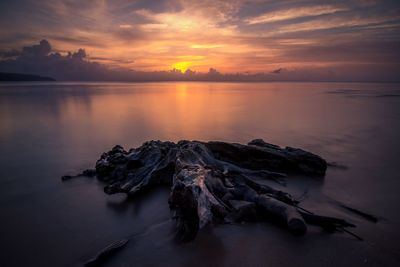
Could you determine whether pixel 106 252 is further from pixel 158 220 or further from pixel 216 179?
pixel 216 179

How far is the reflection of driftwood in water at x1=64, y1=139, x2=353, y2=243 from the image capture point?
4312mm

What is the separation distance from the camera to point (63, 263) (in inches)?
147

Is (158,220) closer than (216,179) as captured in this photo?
Yes

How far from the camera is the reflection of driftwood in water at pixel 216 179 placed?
14.1ft

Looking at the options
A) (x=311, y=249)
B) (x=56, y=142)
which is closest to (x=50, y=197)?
(x=311, y=249)

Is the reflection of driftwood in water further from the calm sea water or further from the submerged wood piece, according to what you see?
the submerged wood piece

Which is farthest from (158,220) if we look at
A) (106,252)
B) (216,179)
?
(216,179)

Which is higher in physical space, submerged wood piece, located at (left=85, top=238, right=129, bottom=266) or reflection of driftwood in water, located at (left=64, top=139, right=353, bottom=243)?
reflection of driftwood in water, located at (left=64, top=139, right=353, bottom=243)

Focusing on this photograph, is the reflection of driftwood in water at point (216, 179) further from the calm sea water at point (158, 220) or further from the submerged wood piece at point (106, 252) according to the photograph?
the submerged wood piece at point (106, 252)

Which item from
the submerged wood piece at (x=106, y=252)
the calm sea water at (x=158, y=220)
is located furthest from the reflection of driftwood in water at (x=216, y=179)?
the submerged wood piece at (x=106, y=252)

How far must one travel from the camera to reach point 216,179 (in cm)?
548

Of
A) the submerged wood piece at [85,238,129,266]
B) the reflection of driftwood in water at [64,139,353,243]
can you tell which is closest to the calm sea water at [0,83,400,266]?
the submerged wood piece at [85,238,129,266]

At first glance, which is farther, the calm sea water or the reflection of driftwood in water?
the reflection of driftwood in water

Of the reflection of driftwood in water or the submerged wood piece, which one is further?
the reflection of driftwood in water
